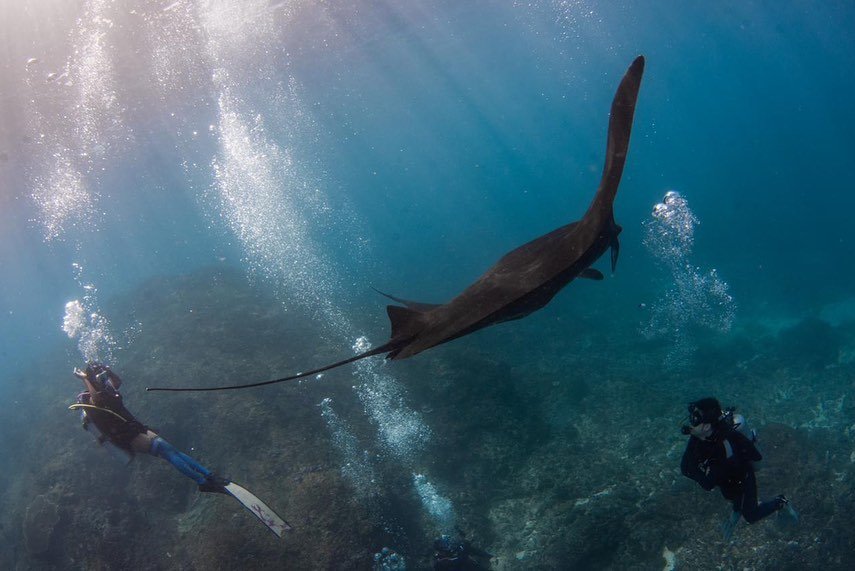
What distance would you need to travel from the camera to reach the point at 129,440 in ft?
22.3

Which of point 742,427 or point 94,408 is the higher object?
point 94,408

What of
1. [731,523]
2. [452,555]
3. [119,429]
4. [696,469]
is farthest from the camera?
[452,555]

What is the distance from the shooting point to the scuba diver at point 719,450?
4621mm

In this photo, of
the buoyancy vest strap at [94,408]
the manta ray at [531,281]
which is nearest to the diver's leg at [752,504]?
the manta ray at [531,281]

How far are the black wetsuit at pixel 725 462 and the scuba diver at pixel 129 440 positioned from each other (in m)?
5.64

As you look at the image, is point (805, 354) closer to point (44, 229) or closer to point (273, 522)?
point (273, 522)

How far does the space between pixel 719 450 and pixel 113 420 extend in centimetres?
821

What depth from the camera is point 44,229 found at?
55219 millimetres

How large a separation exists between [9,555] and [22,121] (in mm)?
21074

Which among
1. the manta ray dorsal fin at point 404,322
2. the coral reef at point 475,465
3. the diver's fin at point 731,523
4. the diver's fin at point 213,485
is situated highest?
the manta ray dorsal fin at point 404,322

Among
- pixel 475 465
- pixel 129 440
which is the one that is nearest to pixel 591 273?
pixel 129 440

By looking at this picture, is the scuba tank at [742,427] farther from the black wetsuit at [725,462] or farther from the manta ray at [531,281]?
the manta ray at [531,281]

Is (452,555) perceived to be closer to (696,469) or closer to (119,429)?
(696,469)

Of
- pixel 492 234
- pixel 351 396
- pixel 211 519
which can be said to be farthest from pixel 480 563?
pixel 492 234
